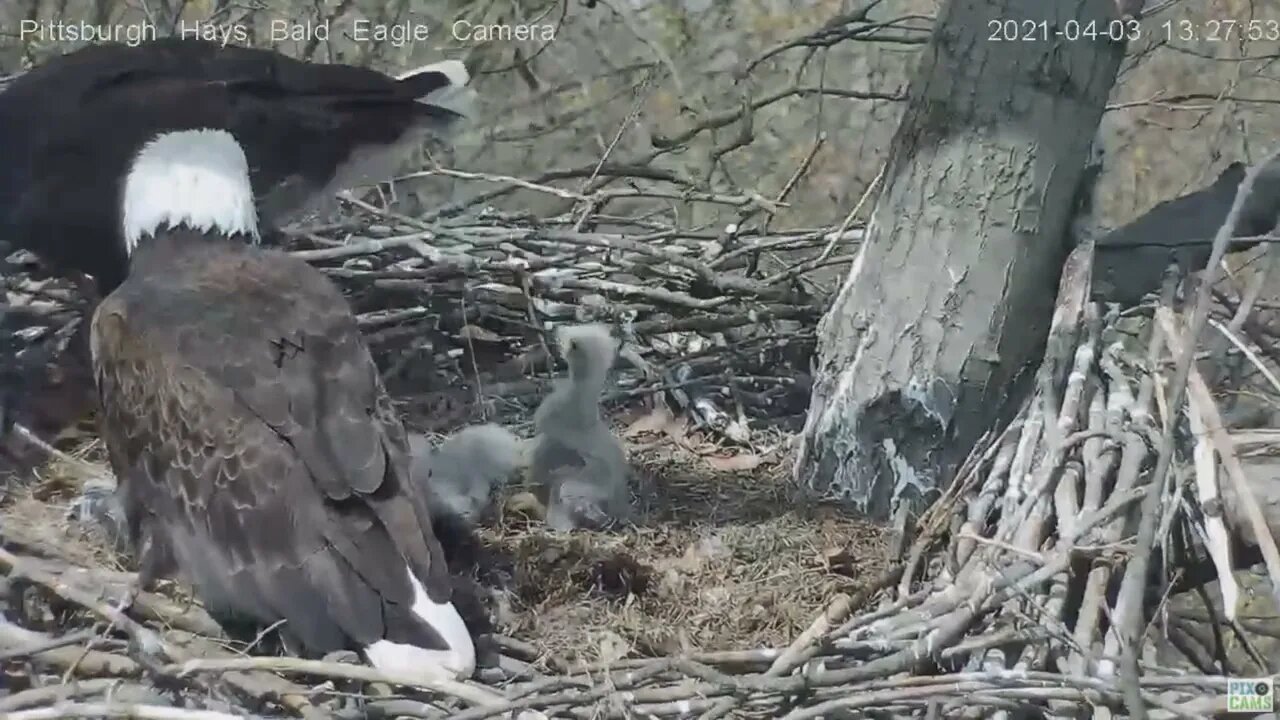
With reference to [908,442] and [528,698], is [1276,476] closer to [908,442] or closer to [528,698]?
[908,442]

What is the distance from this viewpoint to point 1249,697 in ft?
6.53

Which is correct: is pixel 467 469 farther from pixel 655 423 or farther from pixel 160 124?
pixel 160 124

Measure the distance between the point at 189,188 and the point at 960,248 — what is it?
166cm

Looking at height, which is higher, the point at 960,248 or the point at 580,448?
the point at 960,248

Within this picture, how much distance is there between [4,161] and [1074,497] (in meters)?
2.65

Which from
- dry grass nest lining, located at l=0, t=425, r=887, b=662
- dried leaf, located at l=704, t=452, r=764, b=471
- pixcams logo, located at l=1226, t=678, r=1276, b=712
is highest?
pixcams logo, located at l=1226, t=678, r=1276, b=712

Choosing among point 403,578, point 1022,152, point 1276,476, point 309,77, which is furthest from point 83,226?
point 1276,476

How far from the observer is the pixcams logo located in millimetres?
1979

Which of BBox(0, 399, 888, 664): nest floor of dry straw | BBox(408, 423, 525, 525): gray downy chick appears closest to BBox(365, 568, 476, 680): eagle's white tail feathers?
BBox(0, 399, 888, 664): nest floor of dry straw

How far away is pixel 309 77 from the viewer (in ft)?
12.5

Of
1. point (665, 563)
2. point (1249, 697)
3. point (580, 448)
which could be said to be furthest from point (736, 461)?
point (1249, 697)

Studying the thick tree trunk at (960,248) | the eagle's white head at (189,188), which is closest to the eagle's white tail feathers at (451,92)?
the eagle's white head at (189,188)

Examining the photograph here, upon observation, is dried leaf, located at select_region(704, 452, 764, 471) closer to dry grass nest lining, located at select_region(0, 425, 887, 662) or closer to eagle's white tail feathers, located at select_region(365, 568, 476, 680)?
dry grass nest lining, located at select_region(0, 425, 887, 662)

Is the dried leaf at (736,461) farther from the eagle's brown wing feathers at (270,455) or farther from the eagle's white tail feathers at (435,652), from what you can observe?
the eagle's white tail feathers at (435,652)
